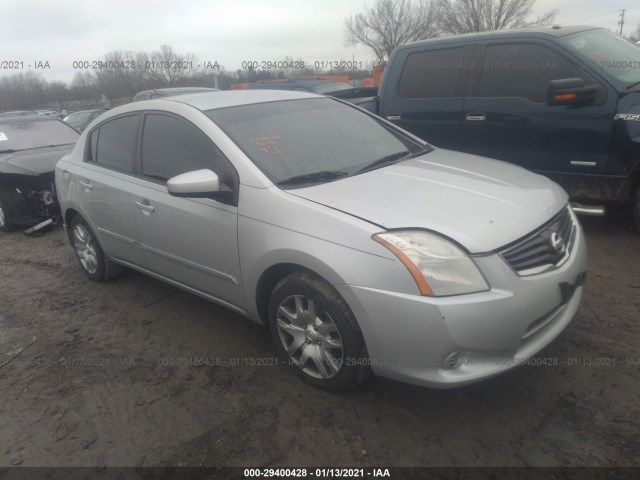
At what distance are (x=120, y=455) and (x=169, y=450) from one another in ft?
0.80

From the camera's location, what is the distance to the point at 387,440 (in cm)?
230

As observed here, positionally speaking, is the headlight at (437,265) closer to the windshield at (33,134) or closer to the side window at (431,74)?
the side window at (431,74)

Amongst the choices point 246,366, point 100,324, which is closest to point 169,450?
point 246,366

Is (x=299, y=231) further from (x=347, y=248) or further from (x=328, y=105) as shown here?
(x=328, y=105)

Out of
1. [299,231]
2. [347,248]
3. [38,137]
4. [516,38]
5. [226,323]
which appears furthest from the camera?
[38,137]

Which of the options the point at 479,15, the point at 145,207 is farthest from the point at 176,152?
the point at 479,15

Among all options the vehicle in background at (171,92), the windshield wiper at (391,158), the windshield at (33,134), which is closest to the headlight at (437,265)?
the windshield wiper at (391,158)

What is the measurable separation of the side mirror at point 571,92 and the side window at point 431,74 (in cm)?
110

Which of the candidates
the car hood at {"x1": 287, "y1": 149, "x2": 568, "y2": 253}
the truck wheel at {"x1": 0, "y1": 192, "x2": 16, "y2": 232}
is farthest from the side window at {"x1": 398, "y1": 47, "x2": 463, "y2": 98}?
the truck wheel at {"x1": 0, "y1": 192, "x2": 16, "y2": 232}

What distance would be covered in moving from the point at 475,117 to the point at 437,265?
123 inches

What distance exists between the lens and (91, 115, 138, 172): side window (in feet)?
11.9

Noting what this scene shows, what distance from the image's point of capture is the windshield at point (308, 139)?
9.38 ft

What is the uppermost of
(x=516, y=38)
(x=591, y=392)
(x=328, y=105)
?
(x=516, y=38)

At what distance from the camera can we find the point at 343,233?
2.30 meters
